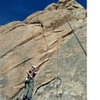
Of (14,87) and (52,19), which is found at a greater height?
(52,19)

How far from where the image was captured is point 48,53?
2364 centimetres

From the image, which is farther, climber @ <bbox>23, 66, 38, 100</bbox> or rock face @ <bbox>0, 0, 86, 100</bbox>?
rock face @ <bbox>0, 0, 86, 100</bbox>

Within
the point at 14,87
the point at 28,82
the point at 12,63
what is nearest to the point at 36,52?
the point at 12,63

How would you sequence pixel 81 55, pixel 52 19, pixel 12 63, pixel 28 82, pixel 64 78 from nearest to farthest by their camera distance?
pixel 28 82 → pixel 64 78 → pixel 81 55 → pixel 12 63 → pixel 52 19

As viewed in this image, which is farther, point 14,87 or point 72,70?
point 14,87

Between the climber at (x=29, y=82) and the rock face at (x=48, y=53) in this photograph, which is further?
the rock face at (x=48, y=53)

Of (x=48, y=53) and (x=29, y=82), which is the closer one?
(x=29, y=82)

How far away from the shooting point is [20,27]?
28312mm

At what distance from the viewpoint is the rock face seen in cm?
1722

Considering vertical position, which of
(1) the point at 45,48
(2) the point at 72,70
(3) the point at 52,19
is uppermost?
(3) the point at 52,19

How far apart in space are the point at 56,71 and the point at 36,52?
4961 mm

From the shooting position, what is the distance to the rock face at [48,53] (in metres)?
17.2

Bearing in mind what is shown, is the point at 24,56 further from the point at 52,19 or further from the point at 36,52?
the point at 52,19

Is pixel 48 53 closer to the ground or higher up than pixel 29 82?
closer to the ground
